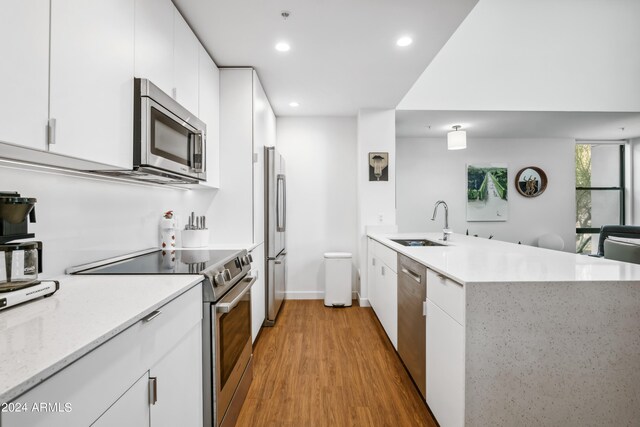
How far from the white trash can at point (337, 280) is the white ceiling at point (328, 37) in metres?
2.03

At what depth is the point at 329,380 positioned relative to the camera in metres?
2.36

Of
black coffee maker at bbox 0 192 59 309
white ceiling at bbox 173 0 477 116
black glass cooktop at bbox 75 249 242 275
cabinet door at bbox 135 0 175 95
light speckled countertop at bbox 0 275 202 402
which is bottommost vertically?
light speckled countertop at bbox 0 275 202 402

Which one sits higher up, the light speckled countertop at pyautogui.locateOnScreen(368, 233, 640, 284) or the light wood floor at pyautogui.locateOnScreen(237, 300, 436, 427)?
the light speckled countertop at pyautogui.locateOnScreen(368, 233, 640, 284)

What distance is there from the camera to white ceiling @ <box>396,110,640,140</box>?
4.46 metres

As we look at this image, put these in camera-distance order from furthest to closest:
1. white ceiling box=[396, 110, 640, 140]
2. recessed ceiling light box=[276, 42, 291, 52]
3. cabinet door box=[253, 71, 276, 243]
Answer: white ceiling box=[396, 110, 640, 140], cabinet door box=[253, 71, 276, 243], recessed ceiling light box=[276, 42, 291, 52]

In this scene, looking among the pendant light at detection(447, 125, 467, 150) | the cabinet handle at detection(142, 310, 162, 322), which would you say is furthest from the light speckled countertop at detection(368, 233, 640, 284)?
the pendant light at detection(447, 125, 467, 150)

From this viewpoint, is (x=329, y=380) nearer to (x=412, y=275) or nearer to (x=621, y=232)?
(x=412, y=275)

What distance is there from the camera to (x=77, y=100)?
117cm

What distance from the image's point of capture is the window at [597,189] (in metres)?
6.16

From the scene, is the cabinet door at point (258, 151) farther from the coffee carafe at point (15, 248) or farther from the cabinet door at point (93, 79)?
the coffee carafe at point (15, 248)

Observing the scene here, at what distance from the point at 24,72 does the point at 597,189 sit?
801 centimetres

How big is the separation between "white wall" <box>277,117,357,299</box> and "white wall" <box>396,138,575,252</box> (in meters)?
1.52

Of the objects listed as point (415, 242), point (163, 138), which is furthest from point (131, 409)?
point (415, 242)

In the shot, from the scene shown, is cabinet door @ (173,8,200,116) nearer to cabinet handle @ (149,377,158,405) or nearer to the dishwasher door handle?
cabinet handle @ (149,377,158,405)
